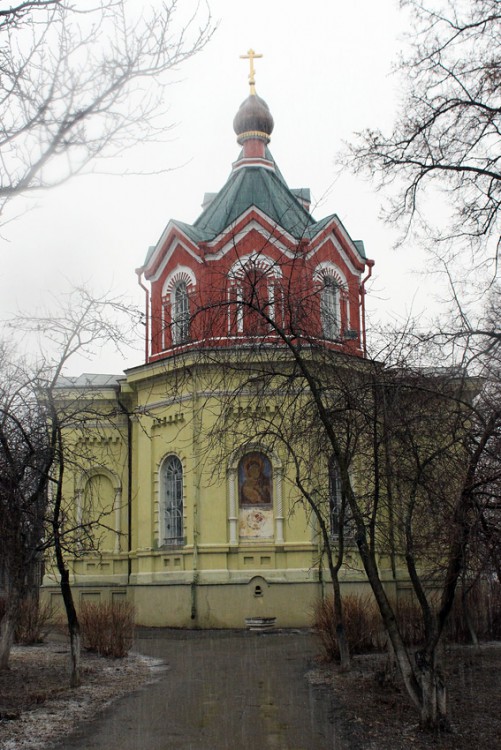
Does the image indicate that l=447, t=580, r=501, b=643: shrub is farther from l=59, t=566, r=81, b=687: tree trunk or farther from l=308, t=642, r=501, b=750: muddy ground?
l=59, t=566, r=81, b=687: tree trunk

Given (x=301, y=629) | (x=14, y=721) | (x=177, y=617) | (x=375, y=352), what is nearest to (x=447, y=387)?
(x=375, y=352)

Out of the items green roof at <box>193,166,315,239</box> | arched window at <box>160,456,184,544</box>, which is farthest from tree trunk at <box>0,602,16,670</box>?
green roof at <box>193,166,315,239</box>

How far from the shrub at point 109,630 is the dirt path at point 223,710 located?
0.93 metres

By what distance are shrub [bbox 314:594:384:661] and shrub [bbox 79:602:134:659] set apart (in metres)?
3.40

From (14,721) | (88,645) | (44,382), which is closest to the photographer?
(14,721)

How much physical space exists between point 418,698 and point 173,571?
14.1 metres

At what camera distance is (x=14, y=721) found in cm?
955

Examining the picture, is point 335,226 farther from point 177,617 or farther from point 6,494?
point 6,494

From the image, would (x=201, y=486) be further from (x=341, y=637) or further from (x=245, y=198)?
(x=341, y=637)

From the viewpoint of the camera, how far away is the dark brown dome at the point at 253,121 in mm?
26938

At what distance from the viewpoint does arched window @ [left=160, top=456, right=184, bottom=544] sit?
22.9 metres

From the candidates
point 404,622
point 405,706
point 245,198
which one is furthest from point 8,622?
point 245,198

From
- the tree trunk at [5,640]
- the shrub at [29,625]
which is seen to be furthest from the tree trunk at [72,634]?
the shrub at [29,625]

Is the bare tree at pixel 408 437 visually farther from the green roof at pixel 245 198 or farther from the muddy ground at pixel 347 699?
the green roof at pixel 245 198
